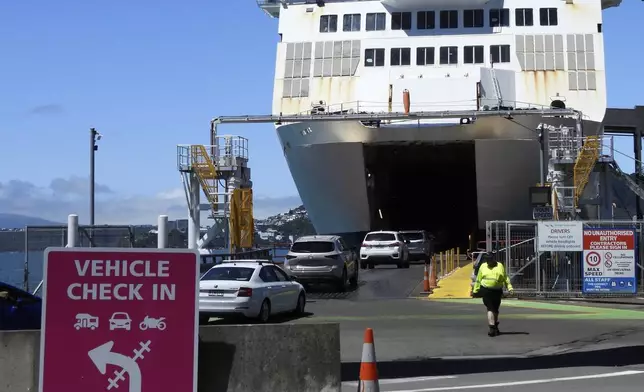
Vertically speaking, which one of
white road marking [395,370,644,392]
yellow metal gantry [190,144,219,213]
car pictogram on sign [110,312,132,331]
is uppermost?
yellow metal gantry [190,144,219,213]

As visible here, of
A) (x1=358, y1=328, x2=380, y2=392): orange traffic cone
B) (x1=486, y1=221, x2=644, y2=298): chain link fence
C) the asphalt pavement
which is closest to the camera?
(x1=358, y1=328, x2=380, y2=392): orange traffic cone

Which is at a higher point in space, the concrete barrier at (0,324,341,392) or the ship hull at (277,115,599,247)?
the ship hull at (277,115,599,247)

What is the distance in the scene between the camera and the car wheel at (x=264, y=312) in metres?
18.8

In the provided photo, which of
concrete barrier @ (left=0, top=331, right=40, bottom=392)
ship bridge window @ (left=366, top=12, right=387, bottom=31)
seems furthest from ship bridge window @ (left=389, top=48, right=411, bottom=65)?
concrete barrier @ (left=0, top=331, right=40, bottom=392)

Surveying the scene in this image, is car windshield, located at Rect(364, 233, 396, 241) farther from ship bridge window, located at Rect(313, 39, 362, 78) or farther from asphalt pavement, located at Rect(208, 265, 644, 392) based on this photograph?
asphalt pavement, located at Rect(208, 265, 644, 392)

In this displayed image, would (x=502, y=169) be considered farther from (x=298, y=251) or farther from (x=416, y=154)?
(x=298, y=251)

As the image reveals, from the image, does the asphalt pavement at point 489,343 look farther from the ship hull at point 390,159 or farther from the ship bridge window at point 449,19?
the ship bridge window at point 449,19

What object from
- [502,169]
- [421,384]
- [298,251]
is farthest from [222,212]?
[421,384]

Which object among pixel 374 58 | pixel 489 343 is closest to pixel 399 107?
pixel 374 58

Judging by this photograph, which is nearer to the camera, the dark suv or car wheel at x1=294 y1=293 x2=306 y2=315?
car wheel at x1=294 y1=293 x2=306 y2=315

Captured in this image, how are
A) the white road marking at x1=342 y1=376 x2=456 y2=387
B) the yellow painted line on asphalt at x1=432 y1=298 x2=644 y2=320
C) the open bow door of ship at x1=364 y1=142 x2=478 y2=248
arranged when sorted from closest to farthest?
1. the white road marking at x1=342 y1=376 x2=456 y2=387
2. the yellow painted line on asphalt at x1=432 y1=298 x2=644 y2=320
3. the open bow door of ship at x1=364 y1=142 x2=478 y2=248

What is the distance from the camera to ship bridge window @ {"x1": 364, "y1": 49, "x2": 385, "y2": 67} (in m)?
46.2

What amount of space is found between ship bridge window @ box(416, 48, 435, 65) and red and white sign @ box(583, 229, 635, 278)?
76.6 ft

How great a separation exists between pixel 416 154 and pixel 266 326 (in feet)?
129
